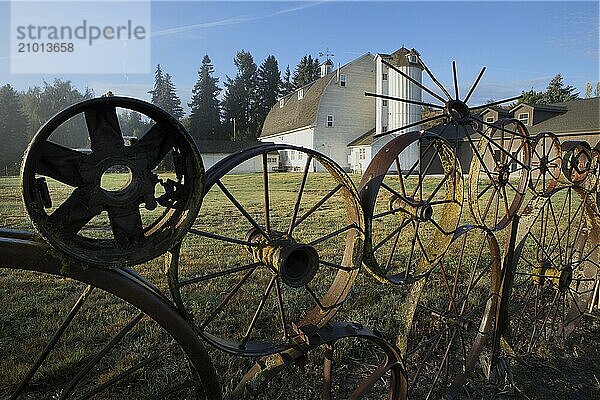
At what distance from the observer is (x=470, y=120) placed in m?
2.21

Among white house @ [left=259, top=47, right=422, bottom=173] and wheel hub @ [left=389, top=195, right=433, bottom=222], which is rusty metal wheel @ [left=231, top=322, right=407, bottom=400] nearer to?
wheel hub @ [left=389, top=195, right=433, bottom=222]

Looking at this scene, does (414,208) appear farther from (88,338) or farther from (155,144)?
(88,338)

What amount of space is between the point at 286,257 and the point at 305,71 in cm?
5078

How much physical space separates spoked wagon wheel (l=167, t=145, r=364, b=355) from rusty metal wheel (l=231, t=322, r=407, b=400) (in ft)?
0.27

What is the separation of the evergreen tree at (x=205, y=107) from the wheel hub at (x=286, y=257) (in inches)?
1537

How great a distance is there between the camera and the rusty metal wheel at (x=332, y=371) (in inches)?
68.9

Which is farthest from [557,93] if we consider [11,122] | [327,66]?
[11,122]

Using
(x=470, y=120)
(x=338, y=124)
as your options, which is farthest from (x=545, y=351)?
(x=338, y=124)

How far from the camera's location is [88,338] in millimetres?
3316

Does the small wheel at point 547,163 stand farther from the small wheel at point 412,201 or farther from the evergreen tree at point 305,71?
the evergreen tree at point 305,71

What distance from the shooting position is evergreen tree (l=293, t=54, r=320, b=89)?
1949 inches

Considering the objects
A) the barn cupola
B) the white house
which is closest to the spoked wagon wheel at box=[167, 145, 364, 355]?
the white house

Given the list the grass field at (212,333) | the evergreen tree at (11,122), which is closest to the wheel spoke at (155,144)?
the grass field at (212,333)

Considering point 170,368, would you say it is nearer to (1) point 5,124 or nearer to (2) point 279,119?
(1) point 5,124
